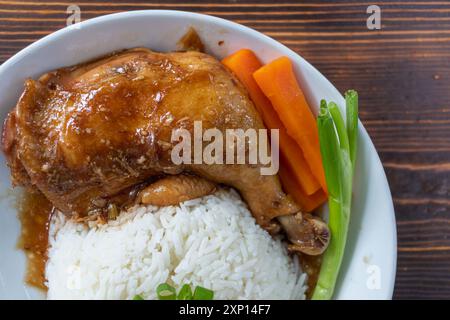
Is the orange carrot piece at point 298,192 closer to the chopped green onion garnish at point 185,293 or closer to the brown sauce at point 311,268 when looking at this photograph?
the brown sauce at point 311,268

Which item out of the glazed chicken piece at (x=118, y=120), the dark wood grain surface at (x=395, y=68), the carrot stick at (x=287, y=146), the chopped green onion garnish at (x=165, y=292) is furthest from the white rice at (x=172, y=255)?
the dark wood grain surface at (x=395, y=68)

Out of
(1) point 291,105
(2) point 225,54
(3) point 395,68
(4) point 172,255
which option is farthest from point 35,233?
(3) point 395,68

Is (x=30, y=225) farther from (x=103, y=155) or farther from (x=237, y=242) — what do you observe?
(x=237, y=242)

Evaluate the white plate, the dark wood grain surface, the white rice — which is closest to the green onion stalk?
the white plate

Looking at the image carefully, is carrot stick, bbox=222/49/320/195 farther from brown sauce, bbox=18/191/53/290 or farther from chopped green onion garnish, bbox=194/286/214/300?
brown sauce, bbox=18/191/53/290

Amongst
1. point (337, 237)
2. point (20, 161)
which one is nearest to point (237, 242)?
point (337, 237)

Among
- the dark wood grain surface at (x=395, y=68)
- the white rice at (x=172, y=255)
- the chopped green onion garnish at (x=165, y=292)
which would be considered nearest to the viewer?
the chopped green onion garnish at (x=165, y=292)
